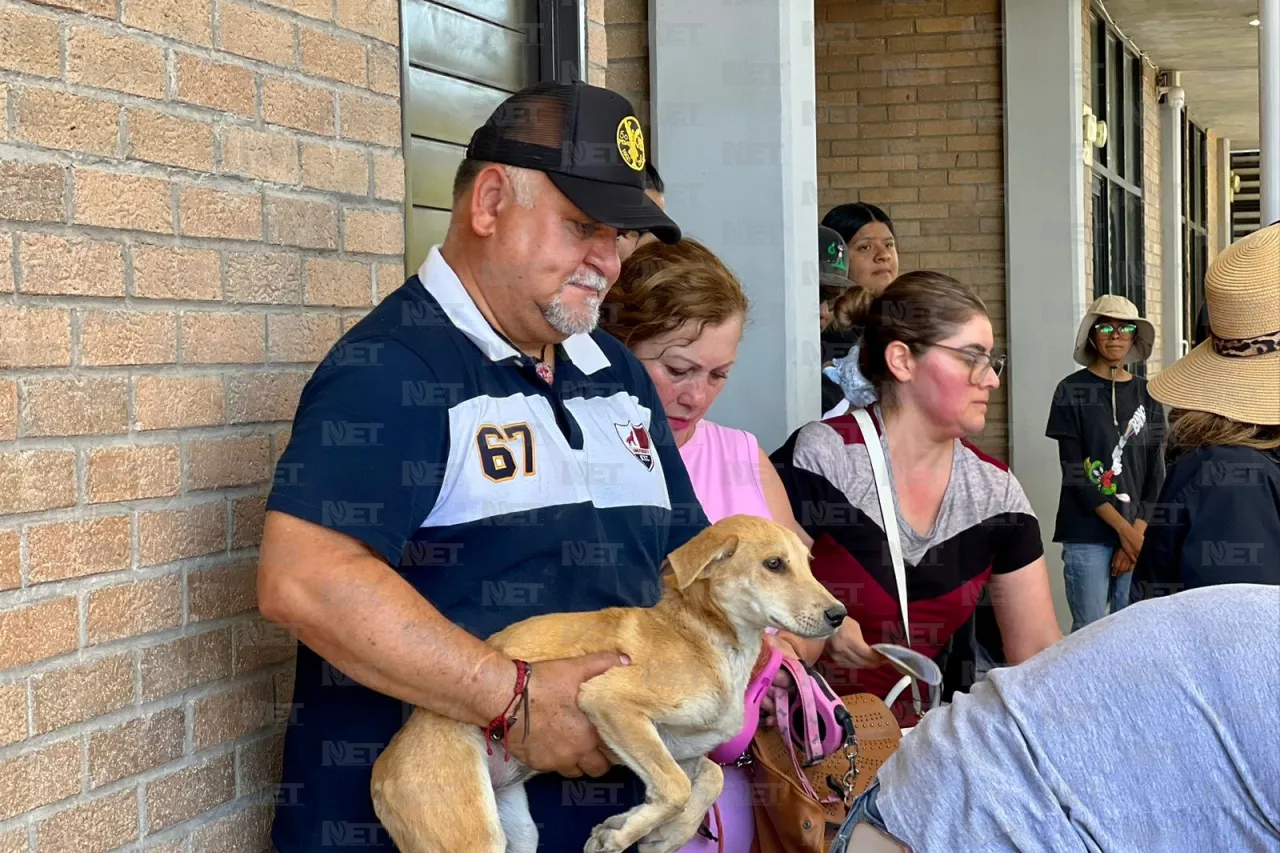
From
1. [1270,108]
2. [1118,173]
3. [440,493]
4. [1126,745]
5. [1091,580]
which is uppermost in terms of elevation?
[1118,173]

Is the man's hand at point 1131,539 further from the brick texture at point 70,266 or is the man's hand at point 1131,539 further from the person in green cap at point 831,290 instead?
the brick texture at point 70,266

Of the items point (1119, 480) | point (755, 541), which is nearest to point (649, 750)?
point (755, 541)

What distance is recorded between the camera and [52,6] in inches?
85.0

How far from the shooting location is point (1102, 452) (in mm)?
7000

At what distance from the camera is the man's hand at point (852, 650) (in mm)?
3188

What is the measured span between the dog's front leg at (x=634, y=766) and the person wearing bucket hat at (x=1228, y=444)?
117cm

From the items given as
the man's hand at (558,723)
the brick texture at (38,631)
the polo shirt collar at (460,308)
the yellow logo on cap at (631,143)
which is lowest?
the man's hand at (558,723)

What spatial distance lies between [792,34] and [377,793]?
3.68 meters

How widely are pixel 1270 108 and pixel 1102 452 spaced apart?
246cm

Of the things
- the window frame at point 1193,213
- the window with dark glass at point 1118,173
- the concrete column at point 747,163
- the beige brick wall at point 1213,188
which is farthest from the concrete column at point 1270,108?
the beige brick wall at point 1213,188

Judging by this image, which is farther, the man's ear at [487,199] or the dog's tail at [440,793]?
the man's ear at [487,199]

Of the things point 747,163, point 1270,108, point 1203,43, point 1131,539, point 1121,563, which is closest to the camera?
point 1270,108

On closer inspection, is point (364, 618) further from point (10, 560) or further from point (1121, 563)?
point (1121, 563)

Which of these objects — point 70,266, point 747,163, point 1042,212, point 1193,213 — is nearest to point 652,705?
point 70,266
